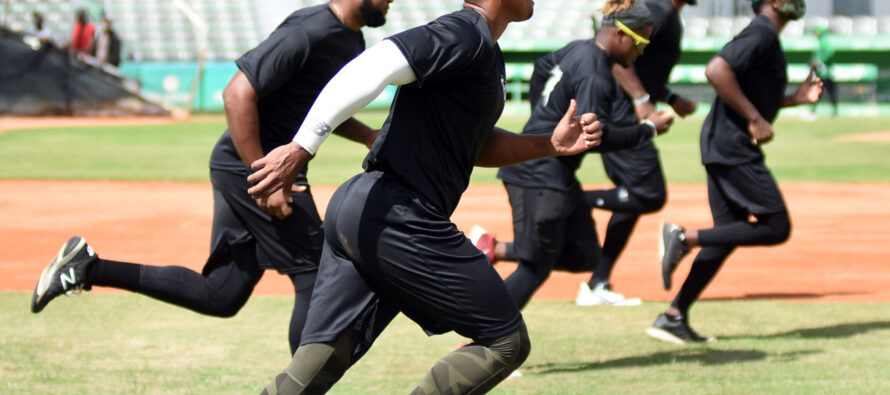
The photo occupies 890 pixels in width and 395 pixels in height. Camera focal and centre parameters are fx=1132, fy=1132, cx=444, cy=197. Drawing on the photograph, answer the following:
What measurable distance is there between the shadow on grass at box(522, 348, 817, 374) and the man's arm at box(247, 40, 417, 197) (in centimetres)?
265

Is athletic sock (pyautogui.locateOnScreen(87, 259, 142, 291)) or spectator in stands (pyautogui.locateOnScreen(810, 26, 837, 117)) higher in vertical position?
athletic sock (pyautogui.locateOnScreen(87, 259, 142, 291))

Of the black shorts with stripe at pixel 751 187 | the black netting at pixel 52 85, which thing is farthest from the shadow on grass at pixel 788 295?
the black netting at pixel 52 85

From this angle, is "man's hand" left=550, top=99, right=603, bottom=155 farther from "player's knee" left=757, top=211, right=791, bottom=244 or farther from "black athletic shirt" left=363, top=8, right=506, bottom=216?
"player's knee" left=757, top=211, right=791, bottom=244

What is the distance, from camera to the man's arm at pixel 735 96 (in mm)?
6395

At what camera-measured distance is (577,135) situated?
3.82 m

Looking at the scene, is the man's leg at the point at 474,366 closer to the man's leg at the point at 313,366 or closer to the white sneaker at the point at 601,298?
the man's leg at the point at 313,366

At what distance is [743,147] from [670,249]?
76cm

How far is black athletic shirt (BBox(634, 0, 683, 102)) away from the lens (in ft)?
23.7

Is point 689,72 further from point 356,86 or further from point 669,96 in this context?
point 356,86

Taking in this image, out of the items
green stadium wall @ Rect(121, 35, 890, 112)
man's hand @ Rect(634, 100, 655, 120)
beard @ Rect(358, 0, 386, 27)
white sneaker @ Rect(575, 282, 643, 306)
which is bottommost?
green stadium wall @ Rect(121, 35, 890, 112)

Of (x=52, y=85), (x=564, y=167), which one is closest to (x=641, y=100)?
(x=564, y=167)

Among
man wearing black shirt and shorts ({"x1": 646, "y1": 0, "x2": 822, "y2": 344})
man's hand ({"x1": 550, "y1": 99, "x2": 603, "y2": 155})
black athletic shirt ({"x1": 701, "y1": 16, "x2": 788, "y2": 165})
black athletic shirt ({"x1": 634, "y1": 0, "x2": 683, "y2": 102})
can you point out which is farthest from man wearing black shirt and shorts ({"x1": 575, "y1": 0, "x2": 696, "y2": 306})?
man's hand ({"x1": 550, "y1": 99, "x2": 603, "y2": 155})

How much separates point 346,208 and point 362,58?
51cm

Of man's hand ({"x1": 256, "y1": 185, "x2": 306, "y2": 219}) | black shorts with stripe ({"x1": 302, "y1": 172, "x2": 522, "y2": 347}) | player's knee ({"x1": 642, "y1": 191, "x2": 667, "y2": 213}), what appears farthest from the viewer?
player's knee ({"x1": 642, "y1": 191, "x2": 667, "y2": 213})
